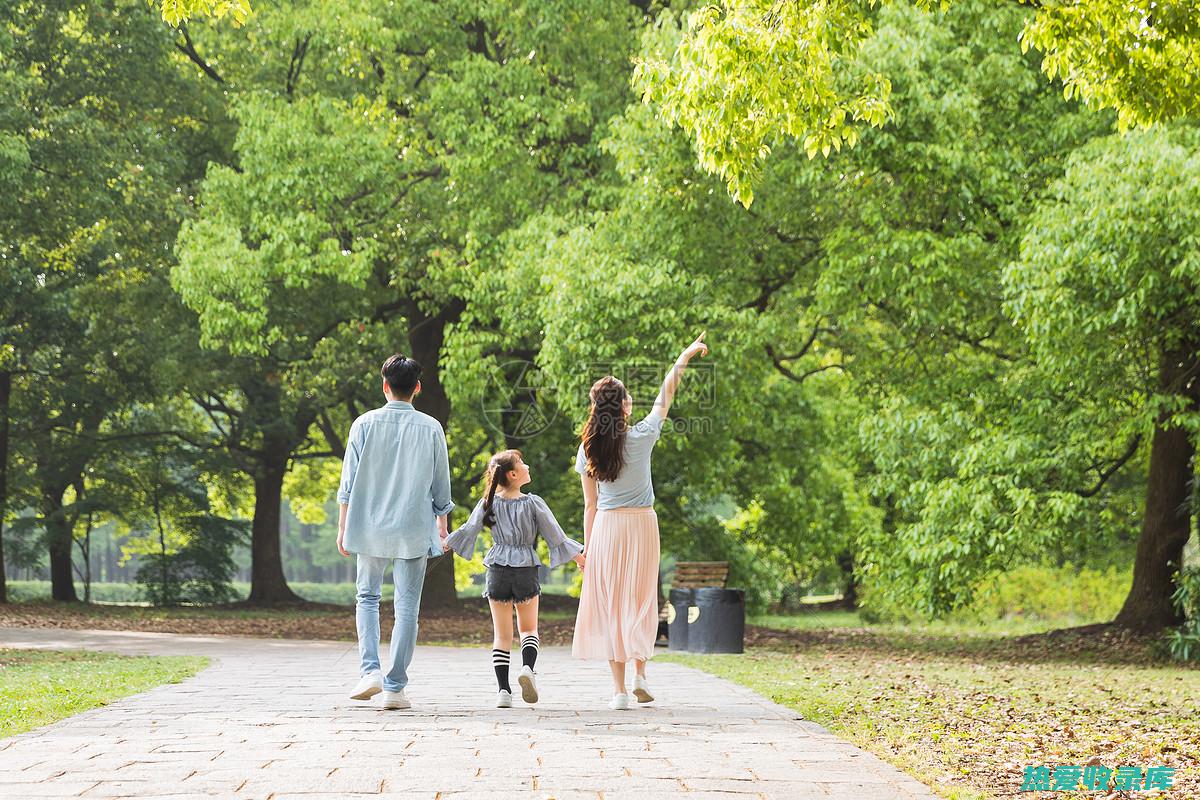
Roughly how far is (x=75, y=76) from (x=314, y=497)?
1988cm

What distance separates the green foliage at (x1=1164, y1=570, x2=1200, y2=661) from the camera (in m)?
14.5

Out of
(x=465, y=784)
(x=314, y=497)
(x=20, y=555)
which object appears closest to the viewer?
(x=465, y=784)

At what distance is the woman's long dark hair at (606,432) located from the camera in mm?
7461

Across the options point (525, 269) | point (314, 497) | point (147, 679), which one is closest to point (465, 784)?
point (147, 679)

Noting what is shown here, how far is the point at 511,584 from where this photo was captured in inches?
307

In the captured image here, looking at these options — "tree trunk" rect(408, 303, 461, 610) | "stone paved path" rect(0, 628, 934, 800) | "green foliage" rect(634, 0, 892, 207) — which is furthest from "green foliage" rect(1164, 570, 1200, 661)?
"tree trunk" rect(408, 303, 461, 610)

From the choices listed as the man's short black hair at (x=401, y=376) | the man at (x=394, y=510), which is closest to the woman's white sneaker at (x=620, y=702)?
the man at (x=394, y=510)

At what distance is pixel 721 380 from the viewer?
16250 millimetres

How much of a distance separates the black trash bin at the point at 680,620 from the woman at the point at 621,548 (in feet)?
22.4

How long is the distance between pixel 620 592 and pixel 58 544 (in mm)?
23348

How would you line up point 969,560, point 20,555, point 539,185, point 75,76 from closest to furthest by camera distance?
point 969,560
point 539,185
point 75,76
point 20,555

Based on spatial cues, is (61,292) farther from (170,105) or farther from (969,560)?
(969,560)

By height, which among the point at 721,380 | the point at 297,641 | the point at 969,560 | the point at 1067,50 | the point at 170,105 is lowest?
the point at 297,641

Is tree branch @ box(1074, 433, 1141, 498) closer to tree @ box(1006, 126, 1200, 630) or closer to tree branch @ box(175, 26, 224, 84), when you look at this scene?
tree @ box(1006, 126, 1200, 630)
